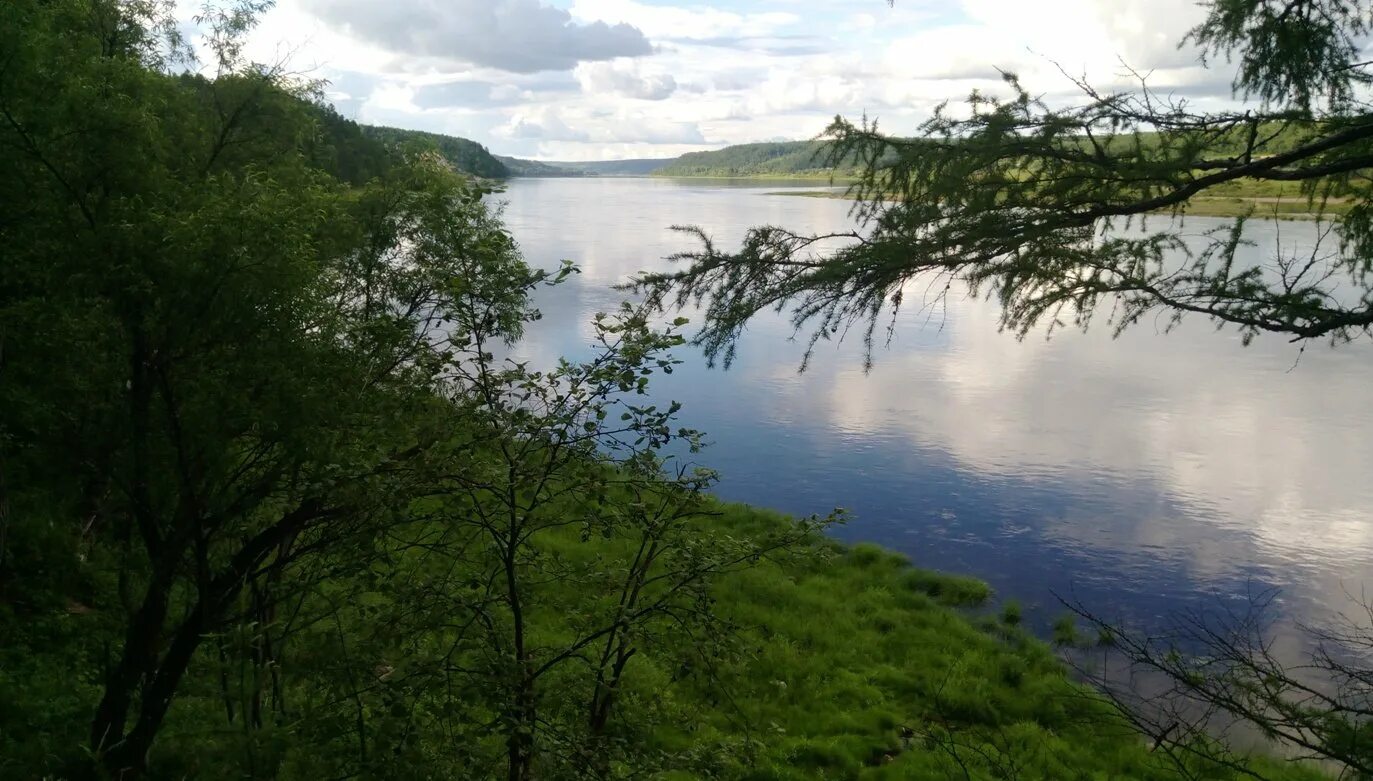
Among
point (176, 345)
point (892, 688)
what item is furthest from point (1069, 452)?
point (176, 345)

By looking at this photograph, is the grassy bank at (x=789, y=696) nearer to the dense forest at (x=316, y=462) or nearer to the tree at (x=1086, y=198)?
the dense forest at (x=316, y=462)

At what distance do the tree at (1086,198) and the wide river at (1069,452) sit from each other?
15.0ft

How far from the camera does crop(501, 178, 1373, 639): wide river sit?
11.2m

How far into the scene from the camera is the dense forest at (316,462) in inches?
135

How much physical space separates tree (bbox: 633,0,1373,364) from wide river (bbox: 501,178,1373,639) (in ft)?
15.0

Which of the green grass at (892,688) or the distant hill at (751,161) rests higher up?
the distant hill at (751,161)

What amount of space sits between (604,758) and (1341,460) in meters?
15.7

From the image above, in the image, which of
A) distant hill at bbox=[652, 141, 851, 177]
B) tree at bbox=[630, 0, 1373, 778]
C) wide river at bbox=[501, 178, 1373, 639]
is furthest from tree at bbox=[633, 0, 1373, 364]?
distant hill at bbox=[652, 141, 851, 177]

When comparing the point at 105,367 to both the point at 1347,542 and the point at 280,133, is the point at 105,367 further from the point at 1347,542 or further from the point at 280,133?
the point at 1347,542

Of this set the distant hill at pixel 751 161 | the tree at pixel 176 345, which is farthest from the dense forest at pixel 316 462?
the distant hill at pixel 751 161

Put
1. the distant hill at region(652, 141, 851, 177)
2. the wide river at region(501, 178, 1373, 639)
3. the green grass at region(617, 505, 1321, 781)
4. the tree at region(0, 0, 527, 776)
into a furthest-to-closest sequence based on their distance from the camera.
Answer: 1. the distant hill at region(652, 141, 851, 177)
2. the wide river at region(501, 178, 1373, 639)
3. the green grass at region(617, 505, 1321, 781)
4. the tree at region(0, 0, 527, 776)

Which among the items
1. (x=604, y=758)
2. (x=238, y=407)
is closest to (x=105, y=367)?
(x=238, y=407)

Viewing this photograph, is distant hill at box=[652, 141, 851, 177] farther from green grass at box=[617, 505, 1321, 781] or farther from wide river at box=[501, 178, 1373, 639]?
green grass at box=[617, 505, 1321, 781]

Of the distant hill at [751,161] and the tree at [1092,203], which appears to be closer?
the tree at [1092,203]
